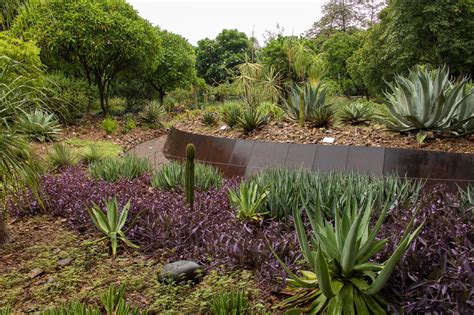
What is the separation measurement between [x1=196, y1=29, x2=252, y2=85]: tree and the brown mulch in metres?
35.1

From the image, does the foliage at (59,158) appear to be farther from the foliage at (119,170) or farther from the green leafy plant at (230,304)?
the green leafy plant at (230,304)

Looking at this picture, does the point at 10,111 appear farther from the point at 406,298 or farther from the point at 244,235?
the point at 406,298

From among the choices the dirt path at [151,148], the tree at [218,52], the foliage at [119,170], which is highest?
the tree at [218,52]

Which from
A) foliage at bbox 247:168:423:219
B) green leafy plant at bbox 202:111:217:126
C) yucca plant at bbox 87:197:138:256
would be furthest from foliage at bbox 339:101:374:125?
yucca plant at bbox 87:197:138:256

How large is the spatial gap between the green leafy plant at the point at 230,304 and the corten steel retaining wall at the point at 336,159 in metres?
3.57

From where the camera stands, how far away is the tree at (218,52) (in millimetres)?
44031

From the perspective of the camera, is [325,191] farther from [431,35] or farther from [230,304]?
[431,35]

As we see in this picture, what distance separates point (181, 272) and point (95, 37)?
14.1 m

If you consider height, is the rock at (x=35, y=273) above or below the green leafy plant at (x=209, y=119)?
below

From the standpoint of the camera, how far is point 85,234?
15.3ft

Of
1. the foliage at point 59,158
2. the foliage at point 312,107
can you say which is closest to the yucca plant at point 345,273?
the foliage at point 312,107

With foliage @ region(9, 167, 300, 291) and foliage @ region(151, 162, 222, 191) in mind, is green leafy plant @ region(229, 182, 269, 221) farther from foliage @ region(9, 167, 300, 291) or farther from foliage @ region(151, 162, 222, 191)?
foliage @ region(151, 162, 222, 191)

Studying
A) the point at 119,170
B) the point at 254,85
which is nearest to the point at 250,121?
the point at 119,170

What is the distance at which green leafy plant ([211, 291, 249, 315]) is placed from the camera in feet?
9.00
